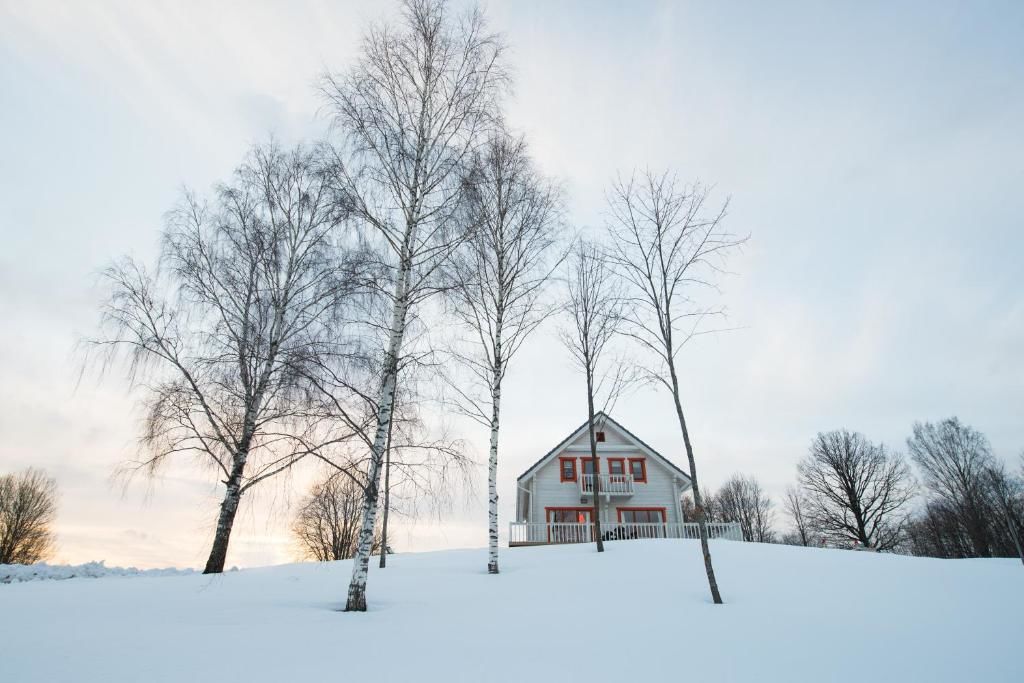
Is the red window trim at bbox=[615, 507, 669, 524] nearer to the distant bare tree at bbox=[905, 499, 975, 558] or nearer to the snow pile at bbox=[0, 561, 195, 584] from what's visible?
the snow pile at bbox=[0, 561, 195, 584]

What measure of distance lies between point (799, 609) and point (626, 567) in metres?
4.05

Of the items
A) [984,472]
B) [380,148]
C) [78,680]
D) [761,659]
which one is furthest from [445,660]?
[984,472]

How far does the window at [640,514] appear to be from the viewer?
24.0m

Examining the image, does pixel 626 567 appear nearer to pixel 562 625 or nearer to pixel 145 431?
pixel 562 625

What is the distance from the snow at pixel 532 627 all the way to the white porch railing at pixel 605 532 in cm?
904

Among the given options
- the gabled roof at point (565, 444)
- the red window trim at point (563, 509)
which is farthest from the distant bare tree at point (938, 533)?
the red window trim at point (563, 509)

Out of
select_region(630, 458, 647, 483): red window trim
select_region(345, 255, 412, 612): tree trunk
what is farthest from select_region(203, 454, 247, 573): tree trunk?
select_region(630, 458, 647, 483): red window trim

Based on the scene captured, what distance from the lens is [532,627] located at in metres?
6.38

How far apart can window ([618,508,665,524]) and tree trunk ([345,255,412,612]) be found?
1925 cm

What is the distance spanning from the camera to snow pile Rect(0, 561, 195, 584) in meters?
9.47

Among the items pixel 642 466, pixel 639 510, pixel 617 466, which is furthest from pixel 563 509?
pixel 642 466

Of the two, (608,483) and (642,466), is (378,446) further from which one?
(642,466)

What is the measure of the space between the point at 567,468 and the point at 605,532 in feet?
15.2

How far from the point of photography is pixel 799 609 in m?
7.78
